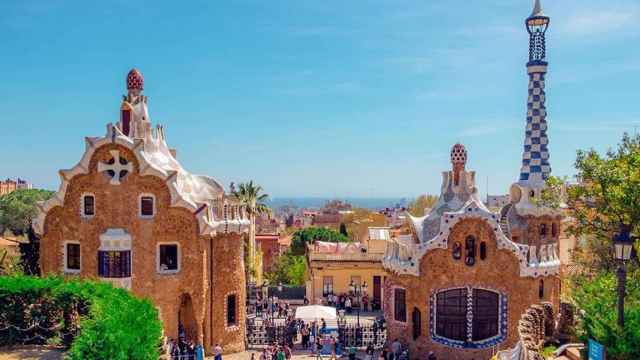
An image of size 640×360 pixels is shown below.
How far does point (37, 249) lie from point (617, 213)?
80.0ft

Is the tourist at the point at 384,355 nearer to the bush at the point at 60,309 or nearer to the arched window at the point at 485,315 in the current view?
the arched window at the point at 485,315

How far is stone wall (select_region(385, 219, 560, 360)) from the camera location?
1065 inches

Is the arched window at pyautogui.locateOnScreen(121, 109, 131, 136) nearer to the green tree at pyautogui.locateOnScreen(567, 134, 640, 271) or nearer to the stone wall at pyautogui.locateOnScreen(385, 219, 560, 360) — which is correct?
the stone wall at pyautogui.locateOnScreen(385, 219, 560, 360)

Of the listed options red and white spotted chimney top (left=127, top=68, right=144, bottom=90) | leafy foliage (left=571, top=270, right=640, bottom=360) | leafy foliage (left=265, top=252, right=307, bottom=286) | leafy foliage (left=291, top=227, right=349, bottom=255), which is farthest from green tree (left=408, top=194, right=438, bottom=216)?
leafy foliage (left=571, top=270, right=640, bottom=360)

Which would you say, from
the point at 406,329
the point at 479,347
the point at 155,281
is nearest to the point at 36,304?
the point at 155,281

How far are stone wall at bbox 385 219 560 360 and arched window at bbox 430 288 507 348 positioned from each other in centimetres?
26

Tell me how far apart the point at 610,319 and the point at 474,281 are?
12.1m

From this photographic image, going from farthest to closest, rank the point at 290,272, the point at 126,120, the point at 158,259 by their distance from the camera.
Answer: the point at 290,272 < the point at 126,120 < the point at 158,259

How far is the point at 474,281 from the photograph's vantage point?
89.5 feet

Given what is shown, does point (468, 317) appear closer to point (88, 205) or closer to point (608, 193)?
point (608, 193)

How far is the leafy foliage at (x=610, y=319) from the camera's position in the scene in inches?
556

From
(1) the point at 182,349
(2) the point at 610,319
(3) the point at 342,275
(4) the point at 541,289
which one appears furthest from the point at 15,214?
(2) the point at 610,319

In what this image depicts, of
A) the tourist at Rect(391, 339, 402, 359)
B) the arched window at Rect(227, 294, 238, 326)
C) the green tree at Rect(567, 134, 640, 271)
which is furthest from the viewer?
the arched window at Rect(227, 294, 238, 326)

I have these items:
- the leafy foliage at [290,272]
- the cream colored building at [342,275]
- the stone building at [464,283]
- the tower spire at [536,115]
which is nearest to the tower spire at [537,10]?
the tower spire at [536,115]
